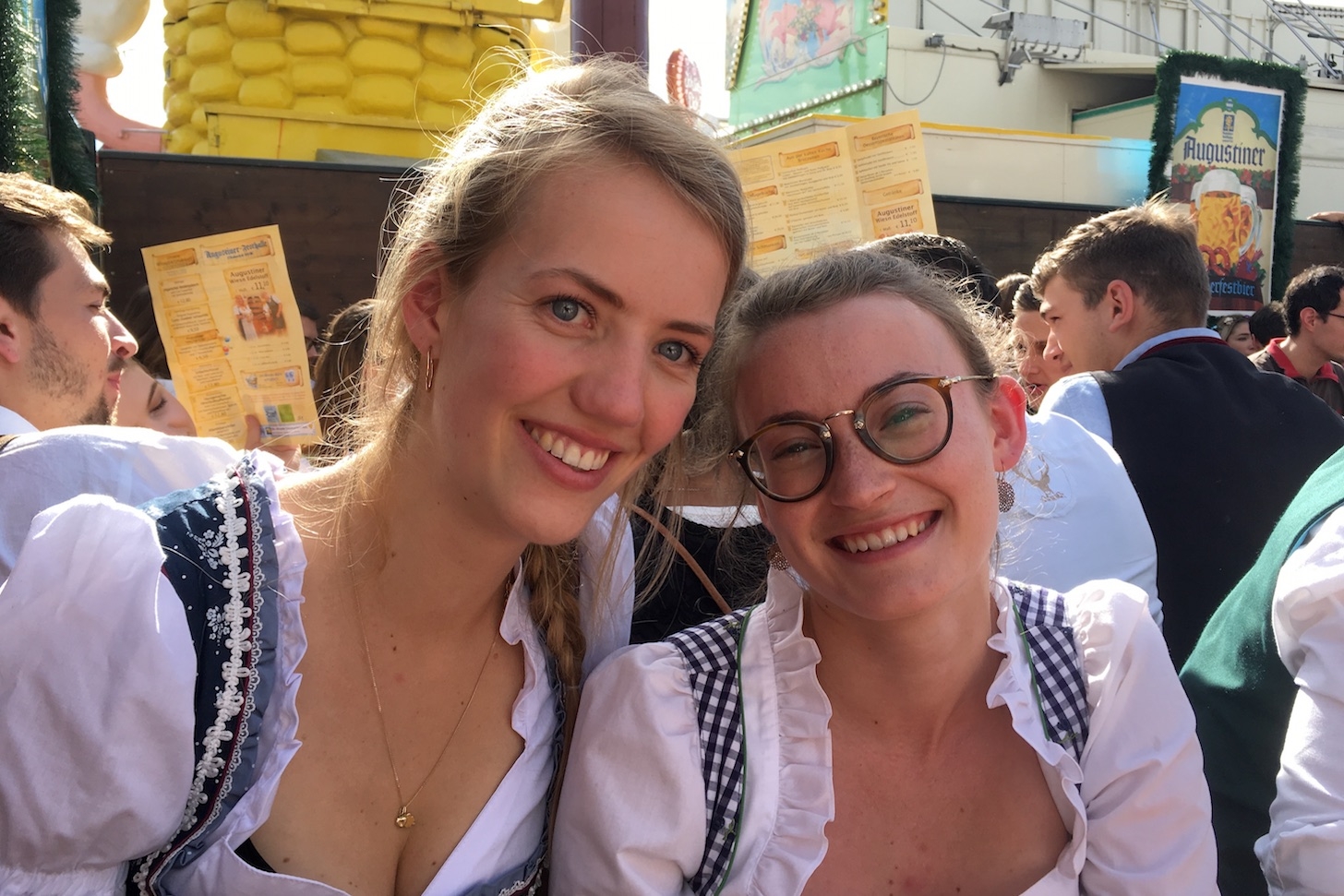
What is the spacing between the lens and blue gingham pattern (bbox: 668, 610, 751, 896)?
1.41m

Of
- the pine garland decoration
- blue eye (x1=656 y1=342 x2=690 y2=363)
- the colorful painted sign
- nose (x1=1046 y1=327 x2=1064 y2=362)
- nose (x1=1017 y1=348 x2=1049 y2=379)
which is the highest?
the colorful painted sign

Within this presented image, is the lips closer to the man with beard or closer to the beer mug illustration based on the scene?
the man with beard

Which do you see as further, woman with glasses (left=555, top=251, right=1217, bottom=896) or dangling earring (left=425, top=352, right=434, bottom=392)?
dangling earring (left=425, top=352, right=434, bottom=392)

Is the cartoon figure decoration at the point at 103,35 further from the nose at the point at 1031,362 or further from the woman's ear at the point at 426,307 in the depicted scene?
the woman's ear at the point at 426,307

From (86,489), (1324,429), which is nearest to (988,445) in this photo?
(86,489)

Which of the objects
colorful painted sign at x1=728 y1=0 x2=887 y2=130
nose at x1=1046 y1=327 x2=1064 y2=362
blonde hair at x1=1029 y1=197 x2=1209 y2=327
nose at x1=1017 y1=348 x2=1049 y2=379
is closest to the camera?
blonde hair at x1=1029 y1=197 x2=1209 y2=327

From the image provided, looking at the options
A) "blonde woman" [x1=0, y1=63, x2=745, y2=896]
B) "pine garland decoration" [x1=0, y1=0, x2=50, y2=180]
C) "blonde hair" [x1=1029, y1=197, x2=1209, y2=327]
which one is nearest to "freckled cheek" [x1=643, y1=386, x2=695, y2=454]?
"blonde woman" [x1=0, y1=63, x2=745, y2=896]

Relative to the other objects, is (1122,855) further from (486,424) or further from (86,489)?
(86,489)

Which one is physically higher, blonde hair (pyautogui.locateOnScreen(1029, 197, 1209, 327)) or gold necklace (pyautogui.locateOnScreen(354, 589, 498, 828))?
blonde hair (pyautogui.locateOnScreen(1029, 197, 1209, 327))

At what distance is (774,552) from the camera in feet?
5.81

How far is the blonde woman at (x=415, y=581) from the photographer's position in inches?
49.3

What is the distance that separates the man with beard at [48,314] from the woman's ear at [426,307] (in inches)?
52.2

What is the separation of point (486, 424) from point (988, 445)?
0.69 metres

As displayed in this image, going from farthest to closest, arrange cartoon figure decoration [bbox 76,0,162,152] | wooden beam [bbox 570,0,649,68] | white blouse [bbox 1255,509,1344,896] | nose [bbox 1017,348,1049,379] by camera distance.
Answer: cartoon figure decoration [bbox 76,0,162,152] < nose [bbox 1017,348,1049,379] < wooden beam [bbox 570,0,649,68] < white blouse [bbox 1255,509,1344,896]
